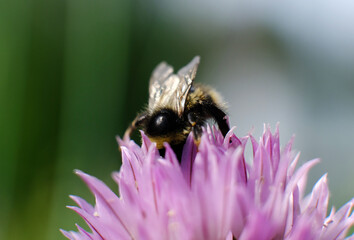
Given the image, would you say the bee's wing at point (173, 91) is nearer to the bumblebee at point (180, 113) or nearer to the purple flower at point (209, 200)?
the bumblebee at point (180, 113)

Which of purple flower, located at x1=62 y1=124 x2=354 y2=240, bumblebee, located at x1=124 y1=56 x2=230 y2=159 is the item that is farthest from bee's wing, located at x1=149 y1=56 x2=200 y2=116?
purple flower, located at x1=62 y1=124 x2=354 y2=240

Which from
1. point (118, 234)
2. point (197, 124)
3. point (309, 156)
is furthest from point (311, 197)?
point (309, 156)

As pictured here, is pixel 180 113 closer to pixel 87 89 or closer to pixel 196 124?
pixel 196 124

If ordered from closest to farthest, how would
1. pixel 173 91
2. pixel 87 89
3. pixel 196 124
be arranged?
pixel 196 124
pixel 173 91
pixel 87 89

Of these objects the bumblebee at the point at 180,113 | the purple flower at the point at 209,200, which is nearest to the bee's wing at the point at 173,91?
the bumblebee at the point at 180,113

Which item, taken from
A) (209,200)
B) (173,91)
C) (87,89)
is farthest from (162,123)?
(87,89)

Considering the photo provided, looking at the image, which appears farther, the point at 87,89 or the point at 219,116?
the point at 87,89
